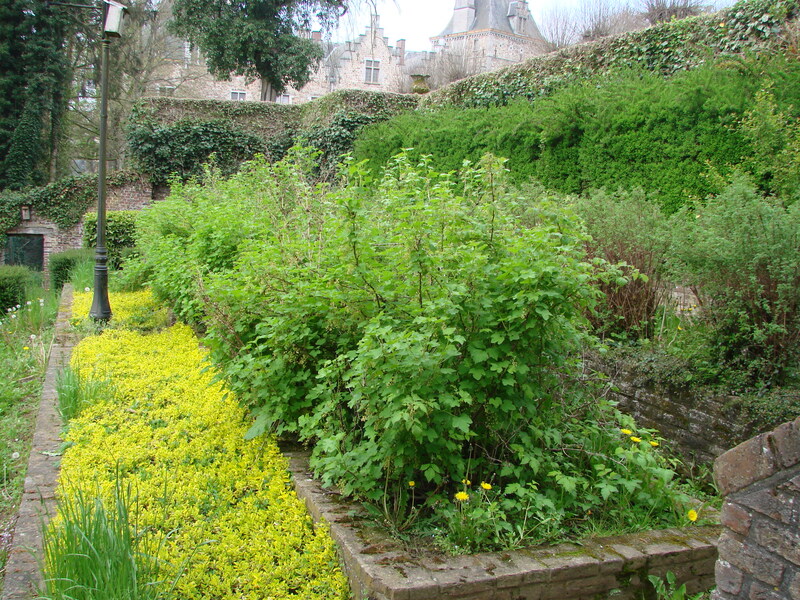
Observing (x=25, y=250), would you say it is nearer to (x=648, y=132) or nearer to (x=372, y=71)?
(x=648, y=132)

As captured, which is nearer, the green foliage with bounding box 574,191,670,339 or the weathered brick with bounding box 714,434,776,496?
the weathered brick with bounding box 714,434,776,496

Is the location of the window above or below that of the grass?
above

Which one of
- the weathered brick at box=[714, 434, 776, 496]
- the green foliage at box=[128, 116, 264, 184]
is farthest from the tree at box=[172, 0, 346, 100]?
the weathered brick at box=[714, 434, 776, 496]

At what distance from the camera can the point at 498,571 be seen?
2.76 m

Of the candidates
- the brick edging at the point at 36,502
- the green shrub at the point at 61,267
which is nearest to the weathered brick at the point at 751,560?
the brick edging at the point at 36,502

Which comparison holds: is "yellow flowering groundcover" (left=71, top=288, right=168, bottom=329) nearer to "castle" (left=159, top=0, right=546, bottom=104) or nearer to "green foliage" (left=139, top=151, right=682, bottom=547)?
"green foliage" (left=139, top=151, right=682, bottom=547)

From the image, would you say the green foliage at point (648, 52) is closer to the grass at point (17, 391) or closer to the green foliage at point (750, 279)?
the green foliage at point (750, 279)

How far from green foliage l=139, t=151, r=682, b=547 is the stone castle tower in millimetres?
47212

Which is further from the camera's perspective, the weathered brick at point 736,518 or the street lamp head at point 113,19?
the street lamp head at point 113,19

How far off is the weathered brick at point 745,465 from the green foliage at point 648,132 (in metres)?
4.93

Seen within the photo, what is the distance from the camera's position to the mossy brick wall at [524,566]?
2682 millimetres

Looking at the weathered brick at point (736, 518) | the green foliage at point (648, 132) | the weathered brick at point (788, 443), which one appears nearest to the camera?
the weathered brick at point (788, 443)

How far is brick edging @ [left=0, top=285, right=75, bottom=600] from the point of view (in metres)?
2.83

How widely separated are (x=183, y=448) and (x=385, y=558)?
1.90m
